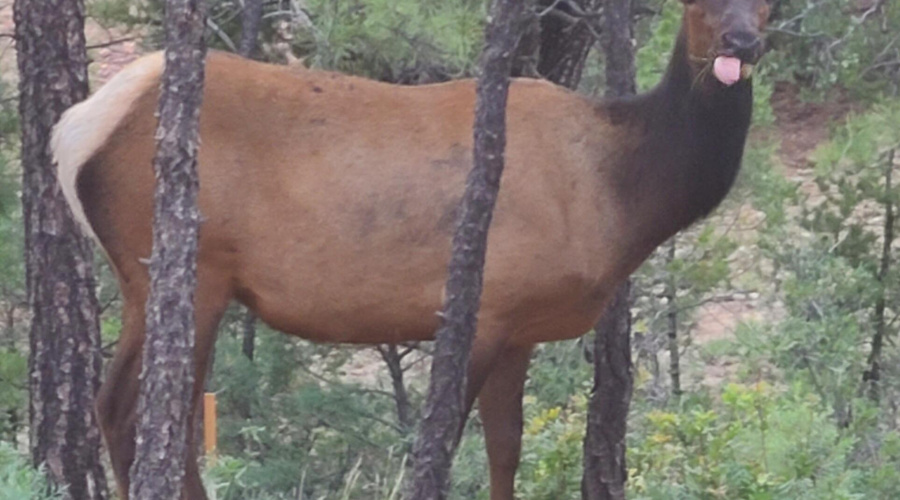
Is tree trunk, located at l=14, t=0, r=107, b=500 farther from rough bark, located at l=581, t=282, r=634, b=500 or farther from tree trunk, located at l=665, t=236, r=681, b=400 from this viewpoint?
tree trunk, located at l=665, t=236, r=681, b=400

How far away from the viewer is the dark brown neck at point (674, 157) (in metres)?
5.58

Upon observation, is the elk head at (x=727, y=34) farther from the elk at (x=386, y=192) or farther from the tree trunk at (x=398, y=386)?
the tree trunk at (x=398, y=386)

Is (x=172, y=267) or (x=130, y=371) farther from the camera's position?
(x=130, y=371)

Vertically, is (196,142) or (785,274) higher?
(196,142)

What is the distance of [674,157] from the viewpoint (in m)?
5.64

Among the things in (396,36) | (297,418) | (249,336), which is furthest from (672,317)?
(396,36)

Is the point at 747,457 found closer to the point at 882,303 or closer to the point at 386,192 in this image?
the point at 386,192

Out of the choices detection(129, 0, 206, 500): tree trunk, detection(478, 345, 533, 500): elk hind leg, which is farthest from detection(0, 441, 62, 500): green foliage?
detection(478, 345, 533, 500): elk hind leg

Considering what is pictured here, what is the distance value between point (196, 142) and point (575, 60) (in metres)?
3.79

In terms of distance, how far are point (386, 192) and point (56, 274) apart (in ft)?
4.30

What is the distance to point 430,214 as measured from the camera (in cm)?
550

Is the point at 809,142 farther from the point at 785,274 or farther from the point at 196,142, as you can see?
the point at 196,142

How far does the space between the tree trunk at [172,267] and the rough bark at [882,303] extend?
5343mm

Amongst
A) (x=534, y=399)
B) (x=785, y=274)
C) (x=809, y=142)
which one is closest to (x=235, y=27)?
(x=534, y=399)
